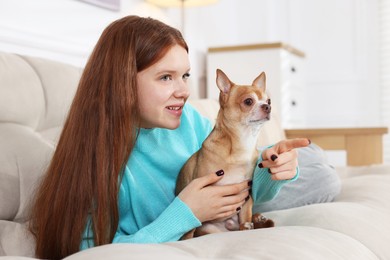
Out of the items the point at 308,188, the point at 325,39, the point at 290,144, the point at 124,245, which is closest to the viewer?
the point at 124,245

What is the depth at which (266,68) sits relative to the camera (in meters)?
3.23

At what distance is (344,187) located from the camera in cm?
168

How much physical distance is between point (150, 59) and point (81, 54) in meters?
1.43

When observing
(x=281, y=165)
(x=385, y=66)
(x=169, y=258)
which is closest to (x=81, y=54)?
(x=281, y=165)

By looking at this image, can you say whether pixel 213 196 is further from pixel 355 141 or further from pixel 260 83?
pixel 355 141

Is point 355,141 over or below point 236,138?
below

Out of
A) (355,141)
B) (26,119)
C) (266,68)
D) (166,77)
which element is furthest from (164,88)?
(266,68)

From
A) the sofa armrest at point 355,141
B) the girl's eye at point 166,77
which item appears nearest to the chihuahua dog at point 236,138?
the girl's eye at point 166,77

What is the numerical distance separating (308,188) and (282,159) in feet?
1.65

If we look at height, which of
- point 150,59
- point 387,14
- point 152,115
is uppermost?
point 387,14

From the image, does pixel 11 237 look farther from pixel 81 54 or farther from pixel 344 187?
pixel 81 54

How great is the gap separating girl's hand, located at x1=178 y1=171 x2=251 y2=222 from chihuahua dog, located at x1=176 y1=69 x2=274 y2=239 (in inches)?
0.6

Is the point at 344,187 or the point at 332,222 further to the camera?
the point at 344,187

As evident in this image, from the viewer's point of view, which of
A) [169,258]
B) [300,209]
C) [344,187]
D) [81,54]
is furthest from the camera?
[81,54]
